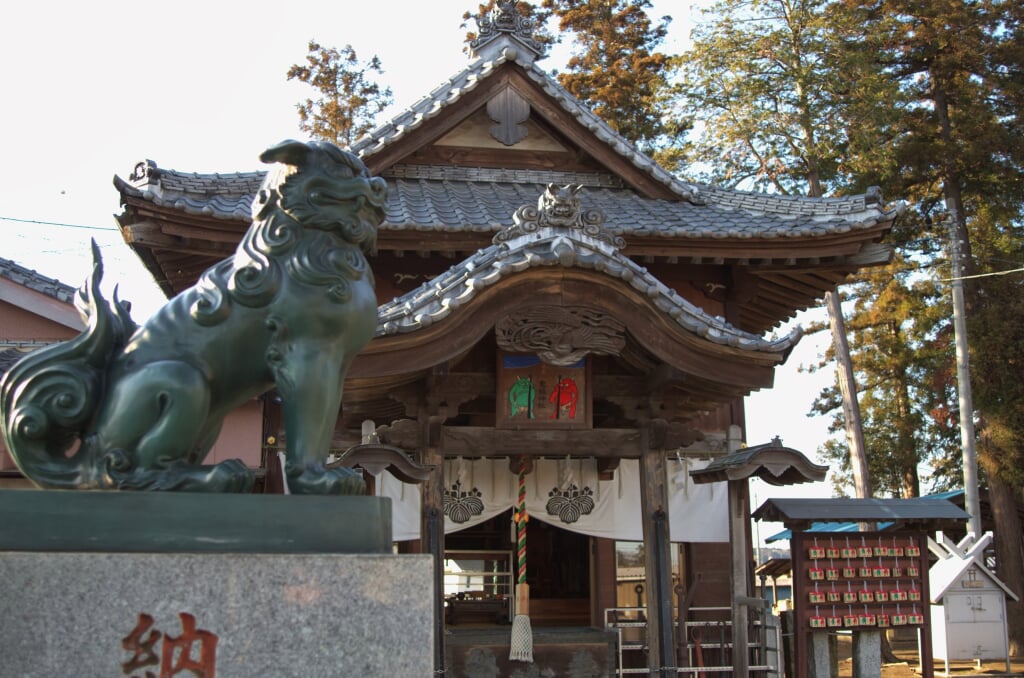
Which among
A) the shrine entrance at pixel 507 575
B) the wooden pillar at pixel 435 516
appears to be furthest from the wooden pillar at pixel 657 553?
the shrine entrance at pixel 507 575

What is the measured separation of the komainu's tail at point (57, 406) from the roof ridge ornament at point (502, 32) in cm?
1014

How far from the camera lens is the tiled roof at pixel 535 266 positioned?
26.5 ft

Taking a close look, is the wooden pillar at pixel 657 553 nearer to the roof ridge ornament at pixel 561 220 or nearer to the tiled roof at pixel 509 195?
the roof ridge ornament at pixel 561 220

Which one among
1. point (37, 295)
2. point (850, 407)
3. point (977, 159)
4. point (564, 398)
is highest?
point (977, 159)

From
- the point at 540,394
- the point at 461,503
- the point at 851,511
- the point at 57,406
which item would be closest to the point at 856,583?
the point at 851,511

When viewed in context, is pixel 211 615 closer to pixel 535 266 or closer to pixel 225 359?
pixel 225 359

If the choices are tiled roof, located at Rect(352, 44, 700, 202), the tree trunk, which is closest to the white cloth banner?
tiled roof, located at Rect(352, 44, 700, 202)

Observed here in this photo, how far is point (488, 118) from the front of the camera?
41.7ft

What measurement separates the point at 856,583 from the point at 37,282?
418 inches

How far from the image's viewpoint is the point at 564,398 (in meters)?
9.22

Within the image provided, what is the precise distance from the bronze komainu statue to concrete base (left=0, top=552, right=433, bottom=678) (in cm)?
27

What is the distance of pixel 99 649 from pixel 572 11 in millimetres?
22897

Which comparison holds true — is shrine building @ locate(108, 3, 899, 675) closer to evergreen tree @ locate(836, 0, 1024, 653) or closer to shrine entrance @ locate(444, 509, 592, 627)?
shrine entrance @ locate(444, 509, 592, 627)

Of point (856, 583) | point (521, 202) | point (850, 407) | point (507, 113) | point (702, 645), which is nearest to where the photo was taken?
point (856, 583)
